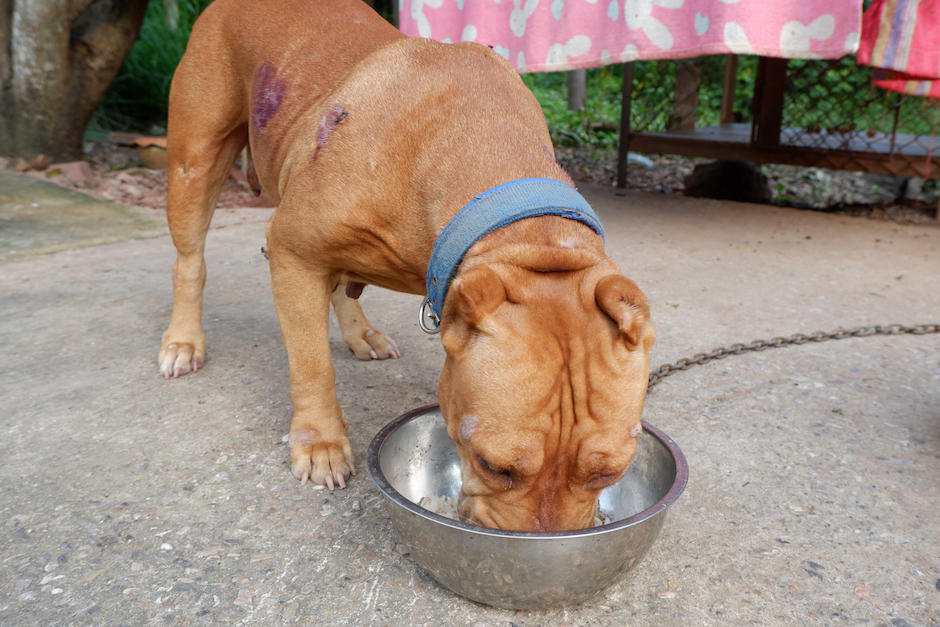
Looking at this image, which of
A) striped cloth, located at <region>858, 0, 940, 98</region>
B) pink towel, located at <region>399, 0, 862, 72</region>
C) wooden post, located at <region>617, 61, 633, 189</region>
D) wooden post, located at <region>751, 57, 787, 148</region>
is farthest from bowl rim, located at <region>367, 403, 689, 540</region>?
wooden post, located at <region>617, 61, 633, 189</region>

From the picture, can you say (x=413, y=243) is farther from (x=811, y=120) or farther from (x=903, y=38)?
(x=811, y=120)

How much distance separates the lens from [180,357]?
11.7 ft

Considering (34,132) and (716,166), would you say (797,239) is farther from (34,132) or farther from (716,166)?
(34,132)

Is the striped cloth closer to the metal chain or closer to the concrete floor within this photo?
the concrete floor

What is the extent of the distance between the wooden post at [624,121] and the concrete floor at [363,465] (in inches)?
131

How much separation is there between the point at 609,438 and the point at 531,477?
7.9 inches

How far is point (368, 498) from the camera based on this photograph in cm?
261

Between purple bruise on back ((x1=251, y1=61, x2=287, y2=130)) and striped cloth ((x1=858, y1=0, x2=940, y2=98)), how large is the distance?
153 inches

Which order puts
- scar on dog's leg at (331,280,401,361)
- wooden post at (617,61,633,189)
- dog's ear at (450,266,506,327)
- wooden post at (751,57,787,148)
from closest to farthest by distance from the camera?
dog's ear at (450,266,506,327)
scar on dog's leg at (331,280,401,361)
wooden post at (751,57,787,148)
wooden post at (617,61,633,189)

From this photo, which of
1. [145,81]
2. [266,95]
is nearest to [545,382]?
[266,95]

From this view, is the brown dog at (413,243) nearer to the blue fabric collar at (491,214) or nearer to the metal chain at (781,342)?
the blue fabric collar at (491,214)

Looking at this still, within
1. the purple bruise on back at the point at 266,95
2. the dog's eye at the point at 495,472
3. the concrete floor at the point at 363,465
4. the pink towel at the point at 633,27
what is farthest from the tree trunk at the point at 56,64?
the dog's eye at the point at 495,472

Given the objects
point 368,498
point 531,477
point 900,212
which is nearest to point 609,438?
point 531,477

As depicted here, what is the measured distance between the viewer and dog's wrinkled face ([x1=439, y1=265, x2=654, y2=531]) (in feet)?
5.82
